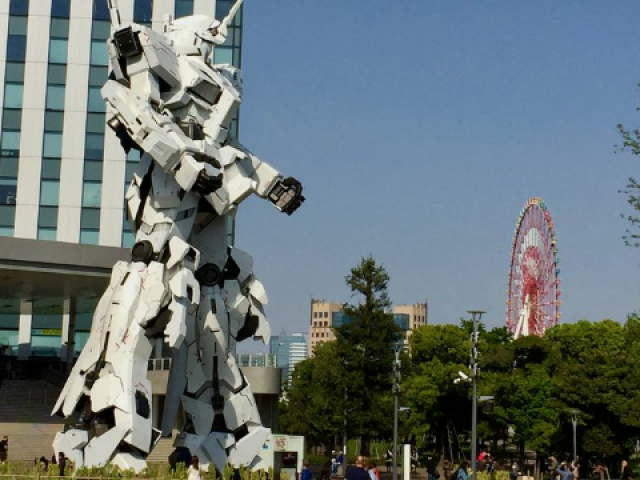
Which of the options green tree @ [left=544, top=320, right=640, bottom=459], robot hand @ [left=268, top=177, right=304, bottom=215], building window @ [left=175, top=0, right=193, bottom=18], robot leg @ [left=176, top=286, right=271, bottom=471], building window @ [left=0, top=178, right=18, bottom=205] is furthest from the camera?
green tree @ [left=544, top=320, right=640, bottom=459]

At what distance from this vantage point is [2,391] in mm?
39062

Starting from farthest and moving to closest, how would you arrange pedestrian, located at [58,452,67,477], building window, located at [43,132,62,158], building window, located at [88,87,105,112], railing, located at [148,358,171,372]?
building window, located at [88,87,105,112]
building window, located at [43,132,62,158]
railing, located at [148,358,171,372]
pedestrian, located at [58,452,67,477]

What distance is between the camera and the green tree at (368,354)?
50750 mm

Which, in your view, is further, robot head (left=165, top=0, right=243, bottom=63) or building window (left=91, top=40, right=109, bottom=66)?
building window (left=91, top=40, right=109, bottom=66)

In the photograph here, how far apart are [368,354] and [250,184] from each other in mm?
28125

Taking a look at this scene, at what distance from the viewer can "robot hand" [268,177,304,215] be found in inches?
973

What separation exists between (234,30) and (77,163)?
31.0 feet

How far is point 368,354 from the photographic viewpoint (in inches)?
2026

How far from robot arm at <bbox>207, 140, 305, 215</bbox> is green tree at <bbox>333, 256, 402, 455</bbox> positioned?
87.6 feet

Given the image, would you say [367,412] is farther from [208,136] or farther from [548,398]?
[208,136]

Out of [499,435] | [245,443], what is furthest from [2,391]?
[499,435]

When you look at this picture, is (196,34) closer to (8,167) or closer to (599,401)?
(8,167)

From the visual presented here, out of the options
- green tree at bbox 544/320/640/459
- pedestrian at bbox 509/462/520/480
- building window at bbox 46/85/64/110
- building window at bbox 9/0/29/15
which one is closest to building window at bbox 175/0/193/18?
building window at bbox 46/85/64/110

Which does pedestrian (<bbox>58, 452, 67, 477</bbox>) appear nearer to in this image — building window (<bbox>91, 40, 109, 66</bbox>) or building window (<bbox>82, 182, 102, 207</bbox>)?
building window (<bbox>82, 182, 102, 207</bbox>)
